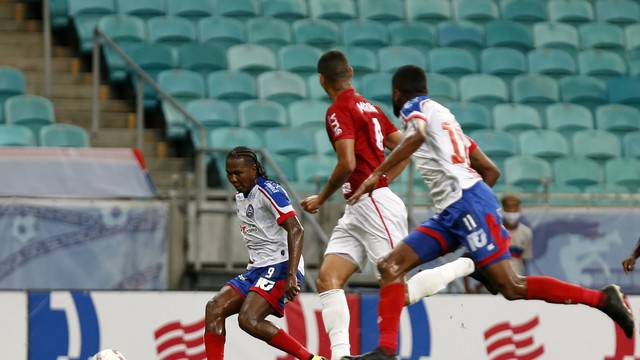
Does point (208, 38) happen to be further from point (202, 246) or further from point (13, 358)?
point (13, 358)

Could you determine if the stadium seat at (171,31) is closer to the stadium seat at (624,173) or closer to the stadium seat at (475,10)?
the stadium seat at (475,10)

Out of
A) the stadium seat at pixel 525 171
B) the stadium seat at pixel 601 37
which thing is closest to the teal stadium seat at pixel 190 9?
the stadium seat at pixel 525 171

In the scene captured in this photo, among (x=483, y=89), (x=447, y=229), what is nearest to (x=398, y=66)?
(x=483, y=89)

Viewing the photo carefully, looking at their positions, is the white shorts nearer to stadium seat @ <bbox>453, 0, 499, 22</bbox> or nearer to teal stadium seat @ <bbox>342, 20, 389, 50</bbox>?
teal stadium seat @ <bbox>342, 20, 389, 50</bbox>

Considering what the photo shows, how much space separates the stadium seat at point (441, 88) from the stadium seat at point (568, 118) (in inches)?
50.2

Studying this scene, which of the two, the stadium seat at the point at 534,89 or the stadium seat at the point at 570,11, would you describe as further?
the stadium seat at the point at 570,11

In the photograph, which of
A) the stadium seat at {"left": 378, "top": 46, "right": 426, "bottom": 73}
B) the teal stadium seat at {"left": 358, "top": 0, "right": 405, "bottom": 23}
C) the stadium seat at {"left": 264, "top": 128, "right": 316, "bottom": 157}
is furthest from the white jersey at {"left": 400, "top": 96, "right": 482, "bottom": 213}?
the teal stadium seat at {"left": 358, "top": 0, "right": 405, "bottom": 23}

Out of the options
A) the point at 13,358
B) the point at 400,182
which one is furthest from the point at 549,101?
the point at 13,358

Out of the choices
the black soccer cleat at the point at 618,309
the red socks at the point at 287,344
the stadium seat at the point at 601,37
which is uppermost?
the stadium seat at the point at 601,37

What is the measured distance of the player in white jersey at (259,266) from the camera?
922 cm

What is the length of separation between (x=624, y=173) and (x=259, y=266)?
26.6ft

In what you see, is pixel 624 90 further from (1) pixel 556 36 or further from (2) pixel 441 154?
(2) pixel 441 154

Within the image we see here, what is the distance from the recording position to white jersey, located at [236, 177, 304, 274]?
30.6 feet

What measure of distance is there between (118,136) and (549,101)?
590 cm
